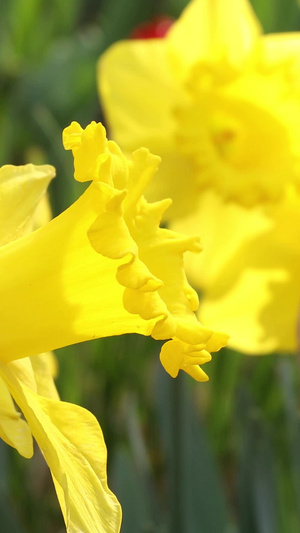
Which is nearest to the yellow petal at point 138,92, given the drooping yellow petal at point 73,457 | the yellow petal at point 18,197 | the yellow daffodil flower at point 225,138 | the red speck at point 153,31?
the yellow daffodil flower at point 225,138

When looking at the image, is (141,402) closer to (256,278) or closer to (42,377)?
(256,278)

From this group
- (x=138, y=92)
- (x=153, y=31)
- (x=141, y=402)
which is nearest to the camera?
(x=138, y=92)

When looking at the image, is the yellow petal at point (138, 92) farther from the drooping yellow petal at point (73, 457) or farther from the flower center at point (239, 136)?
the drooping yellow petal at point (73, 457)

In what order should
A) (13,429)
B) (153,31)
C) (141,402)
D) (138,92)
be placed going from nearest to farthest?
(13,429) → (138,92) → (153,31) → (141,402)

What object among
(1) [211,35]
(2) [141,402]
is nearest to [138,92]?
(1) [211,35]

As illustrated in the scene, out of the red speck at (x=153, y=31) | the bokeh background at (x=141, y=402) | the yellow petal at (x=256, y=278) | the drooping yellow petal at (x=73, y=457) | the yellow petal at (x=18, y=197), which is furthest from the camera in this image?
the red speck at (x=153, y=31)

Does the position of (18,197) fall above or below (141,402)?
above
